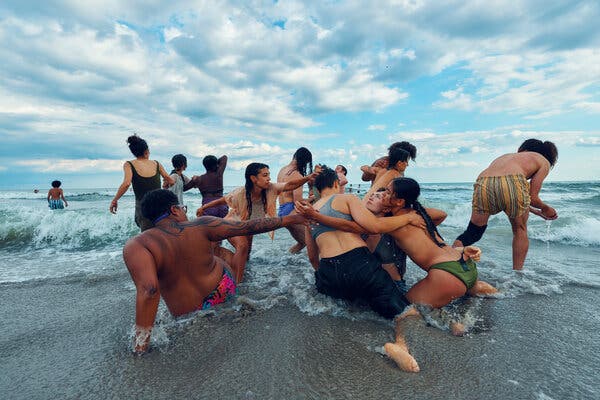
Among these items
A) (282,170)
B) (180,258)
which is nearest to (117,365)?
(180,258)

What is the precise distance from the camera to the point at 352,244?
321 cm

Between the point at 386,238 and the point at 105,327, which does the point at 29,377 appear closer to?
the point at 105,327

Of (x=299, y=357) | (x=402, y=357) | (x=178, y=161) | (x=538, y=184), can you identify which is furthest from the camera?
(x=178, y=161)

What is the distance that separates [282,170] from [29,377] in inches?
170

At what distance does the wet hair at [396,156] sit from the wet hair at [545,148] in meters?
Result: 2.11

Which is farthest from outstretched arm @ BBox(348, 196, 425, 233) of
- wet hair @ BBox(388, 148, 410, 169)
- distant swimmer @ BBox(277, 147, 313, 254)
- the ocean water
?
distant swimmer @ BBox(277, 147, 313, 254)

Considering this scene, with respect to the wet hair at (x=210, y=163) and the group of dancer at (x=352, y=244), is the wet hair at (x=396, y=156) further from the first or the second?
the wet hair at (x=210, y=163)

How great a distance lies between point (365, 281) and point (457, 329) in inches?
34.8

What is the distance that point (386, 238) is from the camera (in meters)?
3.82

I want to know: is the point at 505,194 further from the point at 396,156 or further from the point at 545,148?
the point at 396,156

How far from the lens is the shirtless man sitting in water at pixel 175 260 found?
2.41 m

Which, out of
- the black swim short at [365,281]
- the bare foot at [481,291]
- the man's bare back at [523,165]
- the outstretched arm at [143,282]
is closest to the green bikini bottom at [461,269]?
the black swim short at [365,281]

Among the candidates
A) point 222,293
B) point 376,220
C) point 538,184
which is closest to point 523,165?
point 538,184

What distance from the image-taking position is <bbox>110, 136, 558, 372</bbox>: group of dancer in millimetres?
2631
